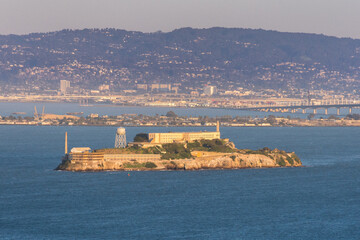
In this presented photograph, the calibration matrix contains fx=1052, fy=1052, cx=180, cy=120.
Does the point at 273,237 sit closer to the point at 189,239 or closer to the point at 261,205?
the point at 189,239

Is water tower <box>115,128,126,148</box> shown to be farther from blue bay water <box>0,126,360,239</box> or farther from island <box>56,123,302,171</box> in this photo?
blue bay water <box>0,126,360,239</box>

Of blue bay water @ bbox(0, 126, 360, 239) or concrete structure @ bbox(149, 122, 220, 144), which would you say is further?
concrete structure @ bbox(149, 122, 220, 144)

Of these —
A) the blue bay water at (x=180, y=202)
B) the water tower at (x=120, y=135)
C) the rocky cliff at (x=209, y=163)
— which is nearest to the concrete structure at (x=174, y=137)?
the water tower at (x=120, y=135)

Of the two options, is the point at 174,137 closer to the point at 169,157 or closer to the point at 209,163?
the point at 209,163

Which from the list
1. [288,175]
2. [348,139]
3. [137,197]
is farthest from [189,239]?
[348,139]

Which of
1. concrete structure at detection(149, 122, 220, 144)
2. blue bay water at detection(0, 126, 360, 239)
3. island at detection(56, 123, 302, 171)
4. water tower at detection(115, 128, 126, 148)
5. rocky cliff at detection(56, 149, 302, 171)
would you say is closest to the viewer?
blue bay water at detection(0, 126, 360, 239)

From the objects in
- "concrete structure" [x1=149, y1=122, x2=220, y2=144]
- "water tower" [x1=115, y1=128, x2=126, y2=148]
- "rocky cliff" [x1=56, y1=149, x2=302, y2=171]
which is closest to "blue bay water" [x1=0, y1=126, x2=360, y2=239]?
"rocky cliff" [x1=56, y1=149, x2=302, y2=171]
